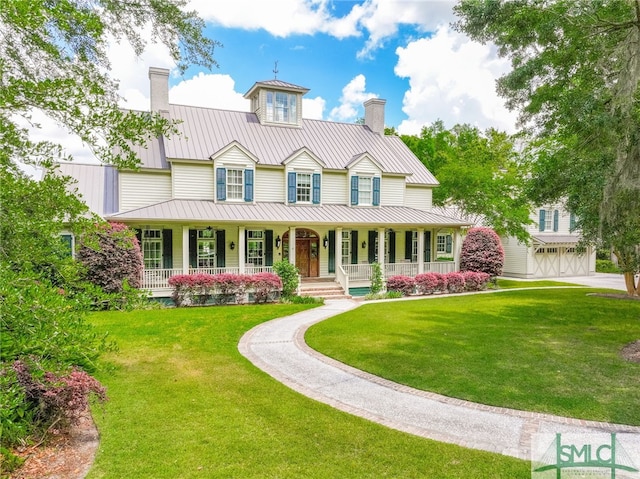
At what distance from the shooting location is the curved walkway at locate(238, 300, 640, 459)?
5145 millimetres

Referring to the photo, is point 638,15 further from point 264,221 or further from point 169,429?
point 264,221

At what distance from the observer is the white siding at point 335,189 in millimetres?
19938

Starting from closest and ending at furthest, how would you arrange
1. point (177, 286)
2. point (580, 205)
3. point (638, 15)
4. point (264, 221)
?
point (638, 15) → point (580, 205) → point (177, 286) → point (264, 221)

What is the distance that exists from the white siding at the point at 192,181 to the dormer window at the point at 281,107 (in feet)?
17.4

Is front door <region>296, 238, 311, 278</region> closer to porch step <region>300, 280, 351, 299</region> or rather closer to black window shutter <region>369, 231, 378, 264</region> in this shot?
porch step <region>300, 280, 351, 299</region>

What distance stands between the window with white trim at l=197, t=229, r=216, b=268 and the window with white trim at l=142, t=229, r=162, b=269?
5.14ft

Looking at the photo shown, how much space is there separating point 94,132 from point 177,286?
11958mm

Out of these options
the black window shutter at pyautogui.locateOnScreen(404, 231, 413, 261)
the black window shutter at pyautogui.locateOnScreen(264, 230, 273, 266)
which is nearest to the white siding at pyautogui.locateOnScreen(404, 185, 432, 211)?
the black window shutter at pyautogui.locateOnScreen(404, 231, 413, 261)

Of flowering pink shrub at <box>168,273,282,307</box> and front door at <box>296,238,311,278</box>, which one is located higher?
front door at <box>296,238,311,278</box>

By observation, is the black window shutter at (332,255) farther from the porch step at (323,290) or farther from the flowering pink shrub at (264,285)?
the flowering pink shrub at (264,285)

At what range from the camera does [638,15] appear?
739cm

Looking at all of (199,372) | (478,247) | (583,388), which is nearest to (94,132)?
(199,372)

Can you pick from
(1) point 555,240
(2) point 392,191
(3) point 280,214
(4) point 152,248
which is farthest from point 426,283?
(1) point 555,240

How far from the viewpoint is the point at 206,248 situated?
17344 millimetres
